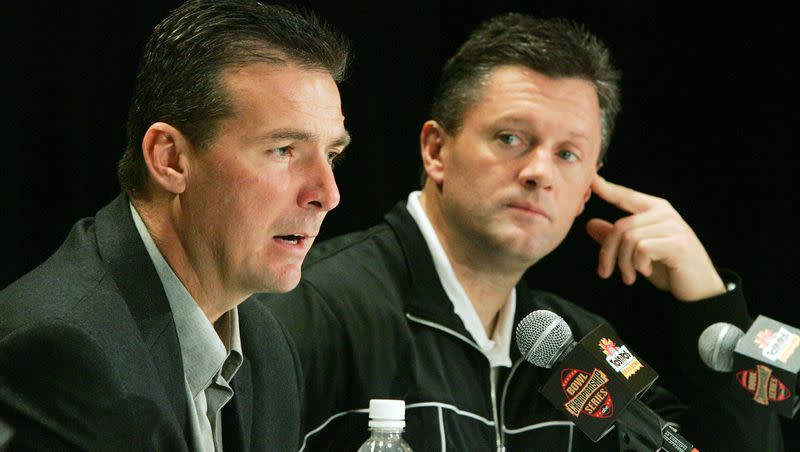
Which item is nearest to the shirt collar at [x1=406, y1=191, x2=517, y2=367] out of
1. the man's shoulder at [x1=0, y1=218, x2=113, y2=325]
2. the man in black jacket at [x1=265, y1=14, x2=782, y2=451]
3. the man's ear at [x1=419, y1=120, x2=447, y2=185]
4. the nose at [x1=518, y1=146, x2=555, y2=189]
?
the man in black jacket at [x1=265, y1=14, x2=782, y2=451]

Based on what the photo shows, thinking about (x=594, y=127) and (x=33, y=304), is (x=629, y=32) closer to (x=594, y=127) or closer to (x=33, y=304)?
(x=594, y=127)

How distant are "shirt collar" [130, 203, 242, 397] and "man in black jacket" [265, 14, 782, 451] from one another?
18.8 inches

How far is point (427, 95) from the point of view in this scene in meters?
3.02

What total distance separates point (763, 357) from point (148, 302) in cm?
112

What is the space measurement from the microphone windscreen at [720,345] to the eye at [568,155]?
24.1 inches

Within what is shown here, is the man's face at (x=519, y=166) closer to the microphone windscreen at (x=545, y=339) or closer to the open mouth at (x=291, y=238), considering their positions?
the microphone windscreen at (x=545, y=339)

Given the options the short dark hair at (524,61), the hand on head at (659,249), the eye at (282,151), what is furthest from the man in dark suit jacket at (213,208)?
the hand on head at (659,249)

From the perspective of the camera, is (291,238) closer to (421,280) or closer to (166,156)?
(166,156)

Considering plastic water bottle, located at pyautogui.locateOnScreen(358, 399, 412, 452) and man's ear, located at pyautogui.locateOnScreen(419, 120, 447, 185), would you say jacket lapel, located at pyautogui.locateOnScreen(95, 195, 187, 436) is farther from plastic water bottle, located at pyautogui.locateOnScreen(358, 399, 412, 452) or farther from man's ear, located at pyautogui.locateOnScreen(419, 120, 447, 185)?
man's ear, located at pyautogui.locateOnScreen(419, 120, 447, 185)

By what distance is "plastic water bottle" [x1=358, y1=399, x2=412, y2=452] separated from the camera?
161 cm

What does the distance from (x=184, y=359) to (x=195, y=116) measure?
1.31ft

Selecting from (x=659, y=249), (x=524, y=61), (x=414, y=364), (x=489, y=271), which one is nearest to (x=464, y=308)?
(x=489, y=271)

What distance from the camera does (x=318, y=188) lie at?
1.63 m

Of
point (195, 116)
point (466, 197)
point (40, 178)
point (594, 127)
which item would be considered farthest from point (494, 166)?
point (40, 178)
